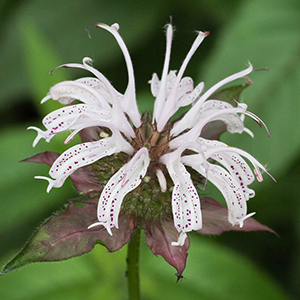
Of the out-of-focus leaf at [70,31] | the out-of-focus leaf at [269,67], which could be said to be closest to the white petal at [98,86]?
the out-of-focus leaf at [269,67]

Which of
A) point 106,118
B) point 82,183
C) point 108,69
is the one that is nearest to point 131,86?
point 106,118

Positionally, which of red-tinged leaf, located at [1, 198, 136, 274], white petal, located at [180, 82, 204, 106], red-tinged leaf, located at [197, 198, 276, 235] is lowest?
red-tinged leaf, located at [197, 198, 276, 235]

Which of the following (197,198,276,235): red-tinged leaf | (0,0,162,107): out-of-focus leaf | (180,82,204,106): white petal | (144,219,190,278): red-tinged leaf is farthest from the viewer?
(0,0,162,107): out-of-focus leaf

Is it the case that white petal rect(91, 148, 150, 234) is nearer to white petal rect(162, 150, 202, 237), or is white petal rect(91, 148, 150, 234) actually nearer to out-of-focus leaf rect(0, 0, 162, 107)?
white petal rect(162, 150, 202, 237)

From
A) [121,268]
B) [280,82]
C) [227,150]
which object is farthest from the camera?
[280,82]

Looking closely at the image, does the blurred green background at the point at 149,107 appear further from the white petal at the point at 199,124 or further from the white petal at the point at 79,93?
the white petal at the point at 79,93

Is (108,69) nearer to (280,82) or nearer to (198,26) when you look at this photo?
(198,26)

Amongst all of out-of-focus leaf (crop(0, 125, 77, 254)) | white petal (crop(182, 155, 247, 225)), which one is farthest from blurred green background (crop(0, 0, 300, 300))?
white petal (crop(182, 155, 247, 225))
